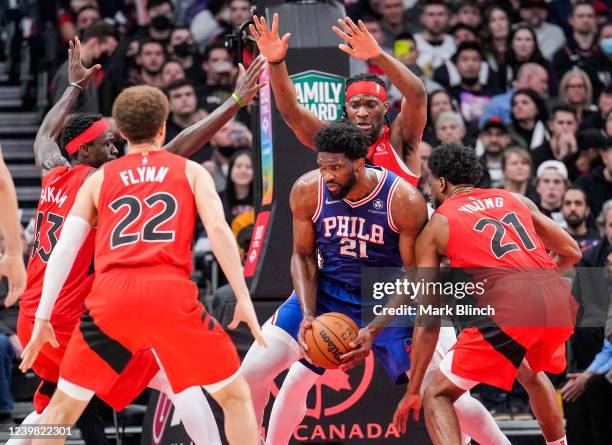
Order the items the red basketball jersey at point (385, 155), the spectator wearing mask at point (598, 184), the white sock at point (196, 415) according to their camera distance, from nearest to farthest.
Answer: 1. the white sock at point (196, 415)
2. the red basketball jersey at point (385, 155)
3. the spectator wearing mask at point (598, 184)

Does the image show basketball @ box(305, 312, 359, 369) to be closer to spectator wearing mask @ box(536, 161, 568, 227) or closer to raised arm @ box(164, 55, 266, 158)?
raised arm @ box(164, 55, 266, 158)

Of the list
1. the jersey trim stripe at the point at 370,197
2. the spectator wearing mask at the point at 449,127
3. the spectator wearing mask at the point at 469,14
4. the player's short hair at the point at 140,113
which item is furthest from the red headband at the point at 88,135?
the spectator wearing mask at the point at 469,14

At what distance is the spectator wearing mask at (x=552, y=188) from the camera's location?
10.7 metres

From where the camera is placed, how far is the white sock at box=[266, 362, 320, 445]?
7152 mm

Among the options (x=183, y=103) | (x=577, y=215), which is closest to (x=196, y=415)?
(x=577, y=215)

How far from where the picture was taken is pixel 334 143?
6.73 metres

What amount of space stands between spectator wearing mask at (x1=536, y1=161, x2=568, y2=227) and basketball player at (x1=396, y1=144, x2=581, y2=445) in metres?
3.63

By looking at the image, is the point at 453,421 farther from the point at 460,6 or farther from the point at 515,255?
the point at 460,6

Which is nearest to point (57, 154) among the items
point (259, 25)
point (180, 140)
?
point (180, 140)

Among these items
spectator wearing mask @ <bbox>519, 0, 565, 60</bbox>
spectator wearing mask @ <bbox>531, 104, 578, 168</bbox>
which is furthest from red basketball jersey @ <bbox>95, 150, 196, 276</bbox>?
spectator wearing mask @ <bbox>519, 0, 565, 60</bbox>

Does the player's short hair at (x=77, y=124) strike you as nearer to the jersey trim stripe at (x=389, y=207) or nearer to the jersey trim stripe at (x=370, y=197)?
the jersey trim stripe at (x=370, y=197)

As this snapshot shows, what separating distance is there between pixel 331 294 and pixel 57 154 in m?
1.88

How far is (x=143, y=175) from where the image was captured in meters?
5.92

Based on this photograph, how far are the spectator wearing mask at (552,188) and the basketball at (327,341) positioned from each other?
14.4 ft
